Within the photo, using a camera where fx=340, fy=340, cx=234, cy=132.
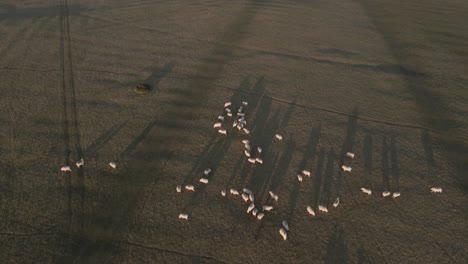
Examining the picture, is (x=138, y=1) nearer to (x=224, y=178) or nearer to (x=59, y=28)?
(x=59, y=28)

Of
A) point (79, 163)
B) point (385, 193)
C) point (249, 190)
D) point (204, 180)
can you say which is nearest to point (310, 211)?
point (249, 190)

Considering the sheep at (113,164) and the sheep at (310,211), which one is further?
the sheep at (113,164)

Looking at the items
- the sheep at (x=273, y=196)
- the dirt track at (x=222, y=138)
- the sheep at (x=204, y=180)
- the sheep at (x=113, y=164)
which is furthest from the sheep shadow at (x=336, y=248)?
the sheep at (x=113, y=164)

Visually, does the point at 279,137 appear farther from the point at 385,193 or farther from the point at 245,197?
the point at 385,193

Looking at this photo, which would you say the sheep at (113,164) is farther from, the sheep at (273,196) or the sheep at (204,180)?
the sheep at (273,196)

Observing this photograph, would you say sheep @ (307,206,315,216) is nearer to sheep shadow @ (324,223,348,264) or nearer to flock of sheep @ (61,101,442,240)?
flock of sheep @ (61,101,442,240)

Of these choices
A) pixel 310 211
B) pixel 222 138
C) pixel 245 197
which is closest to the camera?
pixel 310 211

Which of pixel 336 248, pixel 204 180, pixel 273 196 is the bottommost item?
pixel 336 248
